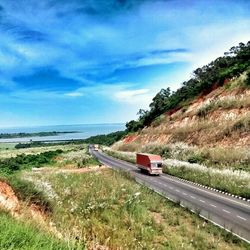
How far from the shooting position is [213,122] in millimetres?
63938

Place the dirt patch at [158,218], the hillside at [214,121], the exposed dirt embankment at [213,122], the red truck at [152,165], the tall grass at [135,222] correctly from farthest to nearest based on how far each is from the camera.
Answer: the hillside at [214,121] < the exposed dirt embankment at [213,122] < the red truck at [152,165] < the dirt patch at [158,218] < the tall grass at [135,222]

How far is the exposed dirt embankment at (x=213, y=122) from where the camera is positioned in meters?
55.7

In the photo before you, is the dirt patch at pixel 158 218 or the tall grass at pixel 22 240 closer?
the tall grass at pixel 22 240

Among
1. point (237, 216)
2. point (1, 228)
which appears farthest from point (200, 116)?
point (1, 228)

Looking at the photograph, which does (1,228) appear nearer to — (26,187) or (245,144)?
(26,187)

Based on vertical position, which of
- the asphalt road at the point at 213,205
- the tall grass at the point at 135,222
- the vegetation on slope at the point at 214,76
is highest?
the vegetation on slope at the point at 214,76

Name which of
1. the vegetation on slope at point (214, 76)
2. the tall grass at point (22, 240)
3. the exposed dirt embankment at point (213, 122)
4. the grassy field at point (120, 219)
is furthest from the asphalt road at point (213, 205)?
the vegetation on slope at point (214, 76)

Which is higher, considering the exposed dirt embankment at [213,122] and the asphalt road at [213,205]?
the exposed dirt embankment at [213,122]

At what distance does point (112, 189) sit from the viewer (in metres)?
31.2

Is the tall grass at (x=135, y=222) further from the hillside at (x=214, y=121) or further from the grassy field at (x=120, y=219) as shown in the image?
the hillside at (x=214, y=121)

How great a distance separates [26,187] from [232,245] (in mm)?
9010

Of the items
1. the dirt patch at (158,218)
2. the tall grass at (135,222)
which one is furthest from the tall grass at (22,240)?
the dirt patch at (158,218)

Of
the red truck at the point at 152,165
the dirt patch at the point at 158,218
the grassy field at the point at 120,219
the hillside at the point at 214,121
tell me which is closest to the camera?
the grassy field at the point at 120,219

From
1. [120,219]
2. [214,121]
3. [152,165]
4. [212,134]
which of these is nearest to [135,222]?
[120,219]
